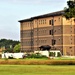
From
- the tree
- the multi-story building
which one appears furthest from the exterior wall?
the tree

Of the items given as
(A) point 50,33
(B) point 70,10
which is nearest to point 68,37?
(A) point 50,33

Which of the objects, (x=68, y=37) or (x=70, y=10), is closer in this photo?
(x=70, y=10)

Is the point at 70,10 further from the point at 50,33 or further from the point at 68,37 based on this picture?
the point at 50,33

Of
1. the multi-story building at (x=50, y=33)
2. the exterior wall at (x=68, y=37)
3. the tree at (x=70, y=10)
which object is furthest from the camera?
the multi-story building at (x=50, y=33)

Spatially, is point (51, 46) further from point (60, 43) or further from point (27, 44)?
point (27, 44)

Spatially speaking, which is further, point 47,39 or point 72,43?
point 47,39

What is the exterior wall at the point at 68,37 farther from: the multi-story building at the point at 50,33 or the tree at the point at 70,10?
the tree at the point at 70,10

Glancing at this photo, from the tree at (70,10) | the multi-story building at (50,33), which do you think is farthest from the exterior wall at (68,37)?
the tree at (70,10)

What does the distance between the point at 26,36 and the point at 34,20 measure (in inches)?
560

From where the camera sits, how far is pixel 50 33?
559 ft

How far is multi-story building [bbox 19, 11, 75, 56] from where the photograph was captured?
160 metres

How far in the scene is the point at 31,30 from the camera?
19100 centimetres

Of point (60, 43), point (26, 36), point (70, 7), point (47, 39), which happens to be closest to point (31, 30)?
point (26, 36)

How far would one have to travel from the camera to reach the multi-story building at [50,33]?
160250mm
